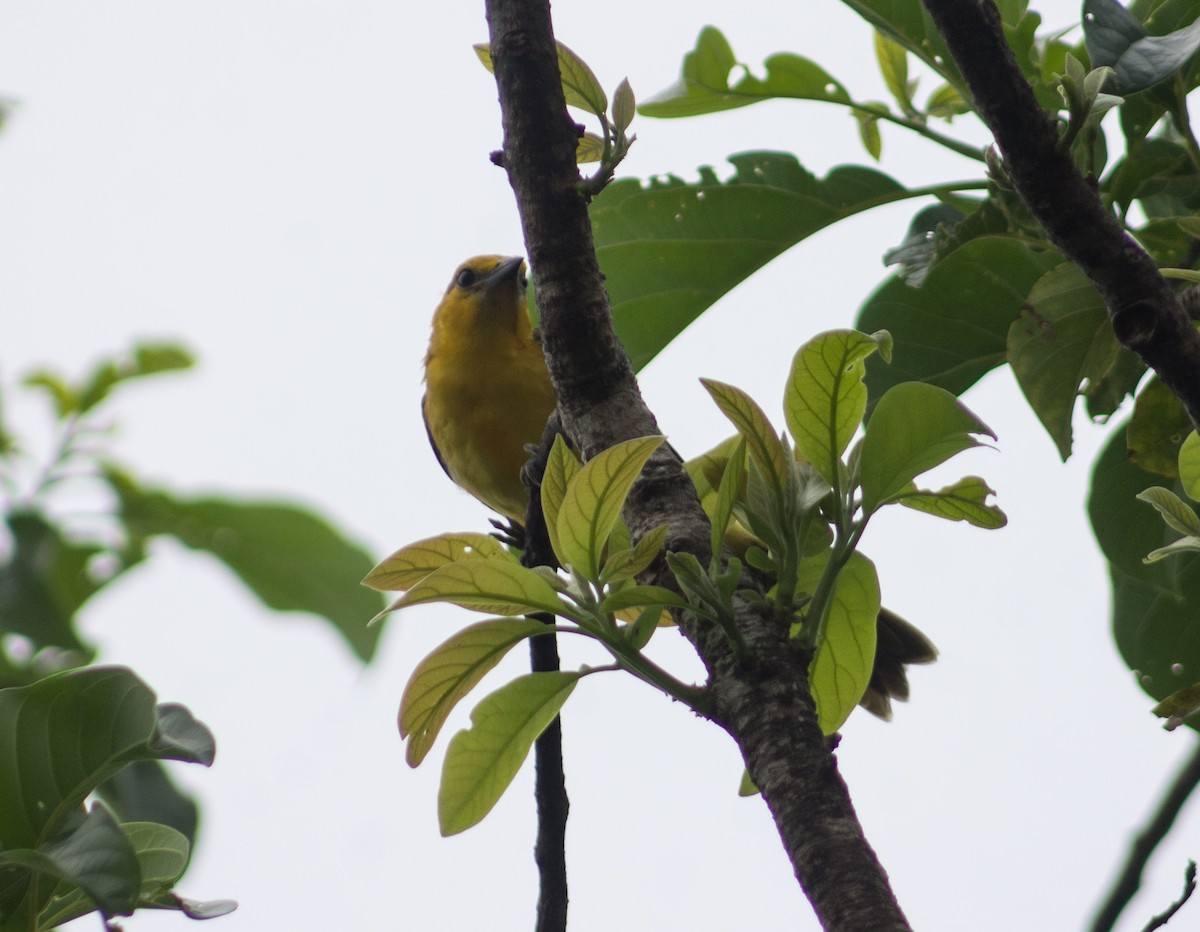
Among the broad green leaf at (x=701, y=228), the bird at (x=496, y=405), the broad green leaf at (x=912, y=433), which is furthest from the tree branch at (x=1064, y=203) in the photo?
the bird at (x=496, y=405)

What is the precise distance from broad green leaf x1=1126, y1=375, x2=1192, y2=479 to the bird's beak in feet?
14.0

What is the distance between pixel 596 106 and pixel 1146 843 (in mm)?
1305

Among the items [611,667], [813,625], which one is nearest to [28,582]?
[611,667]

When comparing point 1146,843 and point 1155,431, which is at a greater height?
point 1155,431

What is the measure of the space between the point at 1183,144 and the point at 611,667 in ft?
4.50

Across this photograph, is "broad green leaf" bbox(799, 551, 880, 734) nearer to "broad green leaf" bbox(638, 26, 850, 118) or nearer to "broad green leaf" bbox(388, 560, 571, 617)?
"broad green leaf" bbox(388, 560, 571, 617)

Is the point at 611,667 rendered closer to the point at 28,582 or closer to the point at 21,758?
the point at 21,758

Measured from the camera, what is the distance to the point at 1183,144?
211cm

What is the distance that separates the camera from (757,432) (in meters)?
1.52

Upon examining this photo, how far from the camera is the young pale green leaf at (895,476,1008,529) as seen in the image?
1680 mm

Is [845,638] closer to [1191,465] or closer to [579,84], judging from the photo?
[1191,465]

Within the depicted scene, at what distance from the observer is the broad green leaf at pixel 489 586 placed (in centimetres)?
144

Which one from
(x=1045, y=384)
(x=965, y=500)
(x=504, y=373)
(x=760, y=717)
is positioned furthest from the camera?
(x=504, y=373)

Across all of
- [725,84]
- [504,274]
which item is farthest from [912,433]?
[504,274]
